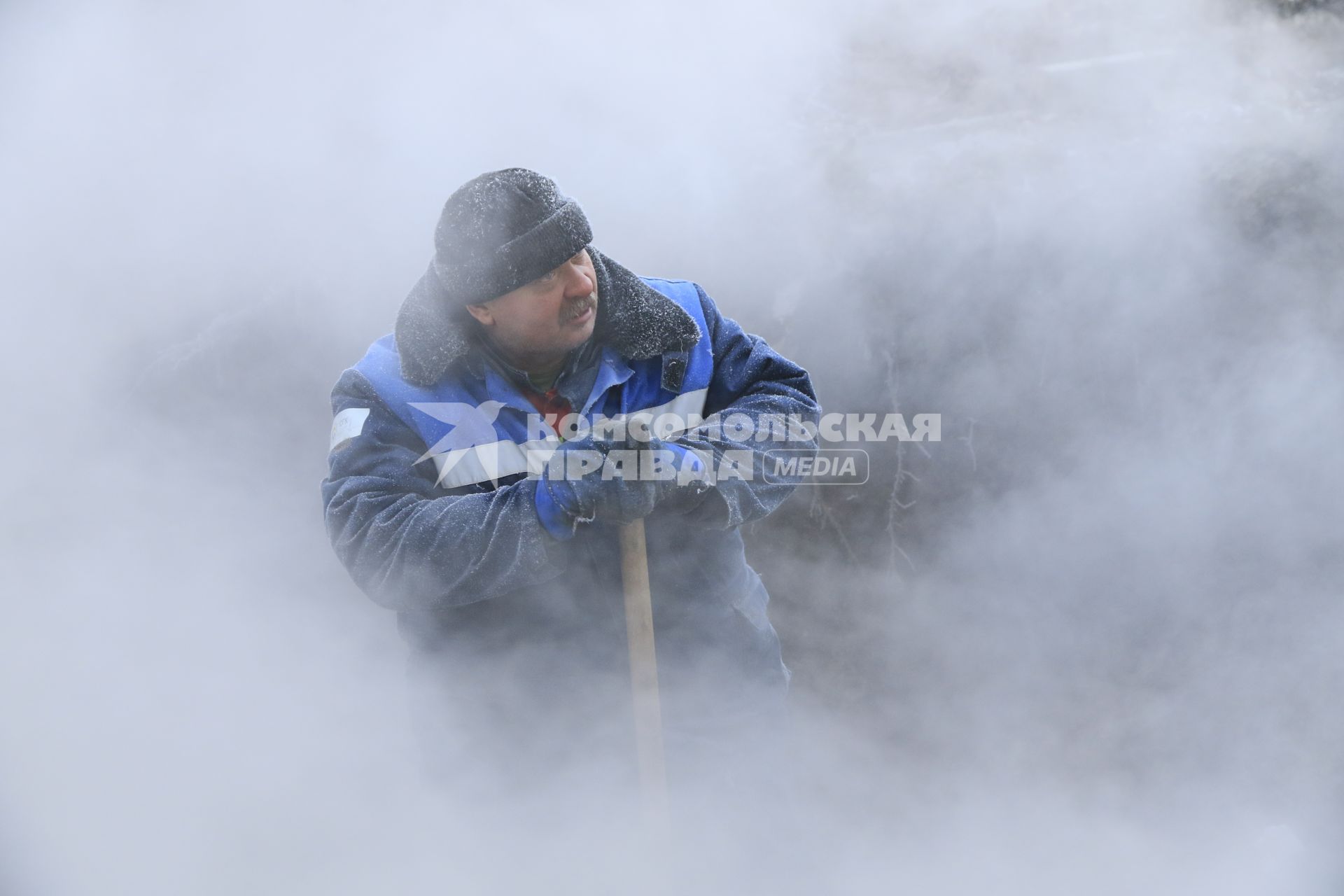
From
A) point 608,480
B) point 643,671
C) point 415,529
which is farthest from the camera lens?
point 643,671

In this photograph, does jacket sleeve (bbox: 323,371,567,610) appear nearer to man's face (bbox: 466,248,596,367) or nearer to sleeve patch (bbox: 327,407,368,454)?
sleeve patch (bbox: 327,407,368,454)

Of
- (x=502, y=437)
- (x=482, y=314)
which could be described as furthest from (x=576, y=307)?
(x=502, y=437)

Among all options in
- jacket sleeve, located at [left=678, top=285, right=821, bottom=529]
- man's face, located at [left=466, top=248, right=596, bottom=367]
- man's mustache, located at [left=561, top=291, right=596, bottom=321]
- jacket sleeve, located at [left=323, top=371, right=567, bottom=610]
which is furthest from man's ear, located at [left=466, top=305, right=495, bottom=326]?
jacket sleeve, located at [left=678, top=285, right=821, bottom=529]

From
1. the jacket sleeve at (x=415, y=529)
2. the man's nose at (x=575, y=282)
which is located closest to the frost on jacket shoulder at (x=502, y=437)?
the jacket sleeve at (x=415, y=529)

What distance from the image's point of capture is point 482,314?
195cm

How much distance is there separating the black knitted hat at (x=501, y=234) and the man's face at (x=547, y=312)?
3cm

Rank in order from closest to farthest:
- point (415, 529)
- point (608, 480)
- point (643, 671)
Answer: point (608, 480)
point (415, 529)
point (643, 671)

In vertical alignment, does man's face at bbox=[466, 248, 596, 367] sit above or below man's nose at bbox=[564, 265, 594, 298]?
below

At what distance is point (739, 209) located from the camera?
9.97ft

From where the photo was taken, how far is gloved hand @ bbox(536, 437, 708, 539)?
1.76 meters

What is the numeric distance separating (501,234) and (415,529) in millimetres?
562

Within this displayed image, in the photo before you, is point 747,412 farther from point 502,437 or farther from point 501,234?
point 501,234

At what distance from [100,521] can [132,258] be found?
30.3 inches

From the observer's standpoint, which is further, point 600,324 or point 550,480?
point 600,324
